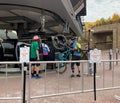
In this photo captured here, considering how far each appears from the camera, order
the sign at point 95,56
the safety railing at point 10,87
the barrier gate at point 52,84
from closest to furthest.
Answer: the safety railing at point 10,87
the barrier gate at point 52,84
the sign at point 95,56

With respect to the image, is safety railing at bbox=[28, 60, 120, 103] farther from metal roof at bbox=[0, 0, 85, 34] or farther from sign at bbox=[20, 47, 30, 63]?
metal roof at bbox=[0, 0, 85, 34]

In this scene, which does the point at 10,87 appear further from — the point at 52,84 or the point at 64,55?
the point at 64,55

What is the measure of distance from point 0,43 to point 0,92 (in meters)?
8.21

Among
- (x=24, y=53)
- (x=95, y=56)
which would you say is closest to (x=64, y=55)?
(x=95, y=56)

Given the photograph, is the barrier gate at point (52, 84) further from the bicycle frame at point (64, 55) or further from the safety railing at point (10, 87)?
the bicycle frame at point (64, 55)

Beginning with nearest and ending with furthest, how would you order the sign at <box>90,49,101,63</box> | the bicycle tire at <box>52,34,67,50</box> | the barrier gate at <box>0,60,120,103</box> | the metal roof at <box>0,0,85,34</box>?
the barrier gate at <box>0,60,120,103</box> → the sign at <box>90,49,101,63</box> → the metal roof at <box>0,0,85,34</box> → the bicycle tire at <box>52,34,67,50</box>

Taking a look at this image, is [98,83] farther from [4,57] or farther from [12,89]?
[4,57]

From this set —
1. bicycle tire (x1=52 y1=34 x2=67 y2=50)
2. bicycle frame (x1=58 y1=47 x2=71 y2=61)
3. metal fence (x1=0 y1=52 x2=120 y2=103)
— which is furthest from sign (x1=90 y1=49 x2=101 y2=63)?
bicycle tire (x1=52 y1=34 x2=67 y2=50)

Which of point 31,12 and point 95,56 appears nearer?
point 95,56

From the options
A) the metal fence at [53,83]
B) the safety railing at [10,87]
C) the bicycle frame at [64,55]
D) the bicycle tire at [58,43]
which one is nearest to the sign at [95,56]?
the metal fence at [53,83]

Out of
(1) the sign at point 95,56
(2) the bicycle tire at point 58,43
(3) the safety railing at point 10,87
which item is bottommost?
(3) the safety railing at point 10,87

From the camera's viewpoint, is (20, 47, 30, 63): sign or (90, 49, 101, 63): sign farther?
(90, 49, 101, 63): sign

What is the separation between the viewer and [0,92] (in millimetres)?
8984

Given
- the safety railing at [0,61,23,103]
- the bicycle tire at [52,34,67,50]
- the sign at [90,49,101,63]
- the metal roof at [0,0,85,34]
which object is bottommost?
the safety railing at [0,61,23,103]
